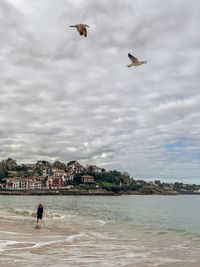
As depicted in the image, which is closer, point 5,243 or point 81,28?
point 81,28

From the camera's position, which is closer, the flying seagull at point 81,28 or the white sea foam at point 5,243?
the flying seagull at point 81,28

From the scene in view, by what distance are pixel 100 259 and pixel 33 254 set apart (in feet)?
7.88

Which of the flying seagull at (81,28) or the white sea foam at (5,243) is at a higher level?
the flying seagull at (81,28)

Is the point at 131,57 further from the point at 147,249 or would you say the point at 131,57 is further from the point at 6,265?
the point at 147,249

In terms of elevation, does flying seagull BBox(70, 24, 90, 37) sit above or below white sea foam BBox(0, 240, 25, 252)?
above

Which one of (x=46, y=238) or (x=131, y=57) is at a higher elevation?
(x=131, y=57)

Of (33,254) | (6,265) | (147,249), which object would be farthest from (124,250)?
(6,265)

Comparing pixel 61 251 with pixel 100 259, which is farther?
pixel 61 251

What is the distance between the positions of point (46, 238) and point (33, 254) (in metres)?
5.55

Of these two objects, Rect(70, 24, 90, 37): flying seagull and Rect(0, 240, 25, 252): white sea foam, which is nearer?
Rect(70, 24, 90, 37): flying seagull

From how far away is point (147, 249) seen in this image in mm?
18844

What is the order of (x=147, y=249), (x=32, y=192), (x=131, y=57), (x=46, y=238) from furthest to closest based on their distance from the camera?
1. (x=32, y=192)
2. (x=46, y=238)
3. (x=147, y=249)
4. (x=131, y=57)

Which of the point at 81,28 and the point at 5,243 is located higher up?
the point at 81,28

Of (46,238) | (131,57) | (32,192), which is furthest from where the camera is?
(32,192)
